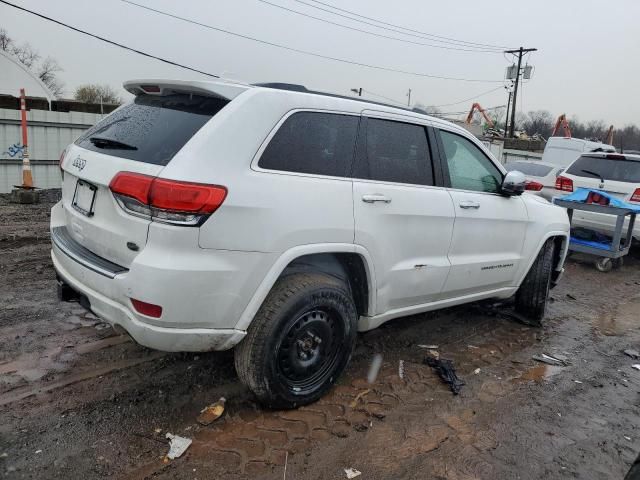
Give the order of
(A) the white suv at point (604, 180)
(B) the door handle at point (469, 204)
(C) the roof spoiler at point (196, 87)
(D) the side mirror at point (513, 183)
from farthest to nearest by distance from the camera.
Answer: (A) the white suv at point (604, 180)
(D) the side mirror at point (513, 183)
(B) the door handle at point (469, 204)
(C) the roof spoiler at point (196, 87)

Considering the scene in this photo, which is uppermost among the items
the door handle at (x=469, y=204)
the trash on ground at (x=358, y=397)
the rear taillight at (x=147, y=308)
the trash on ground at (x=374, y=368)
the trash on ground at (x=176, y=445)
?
the door handle at (x=469, y=204)

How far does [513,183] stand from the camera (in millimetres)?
4344

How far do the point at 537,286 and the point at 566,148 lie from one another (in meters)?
13.5

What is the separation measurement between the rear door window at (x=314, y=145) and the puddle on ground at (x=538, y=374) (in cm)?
220

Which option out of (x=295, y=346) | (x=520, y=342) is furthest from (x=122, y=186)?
(x=520, y=342)

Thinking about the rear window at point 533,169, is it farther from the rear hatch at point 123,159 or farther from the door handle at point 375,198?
the rear hatch at point 123,159

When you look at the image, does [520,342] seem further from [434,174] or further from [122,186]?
[122,186]

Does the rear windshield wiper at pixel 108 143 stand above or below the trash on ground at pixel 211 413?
above

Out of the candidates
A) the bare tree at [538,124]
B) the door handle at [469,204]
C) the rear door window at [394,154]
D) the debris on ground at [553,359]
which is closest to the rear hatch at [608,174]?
the debris on ground at [553,359]

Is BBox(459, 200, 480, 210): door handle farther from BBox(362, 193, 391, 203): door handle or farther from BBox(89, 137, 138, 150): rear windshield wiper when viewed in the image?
BBox(89, 137, 138, 150): rear windshield wiper

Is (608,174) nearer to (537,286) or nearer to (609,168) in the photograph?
(609,168)

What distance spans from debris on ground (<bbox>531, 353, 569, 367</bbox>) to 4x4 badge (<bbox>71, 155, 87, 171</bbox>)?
3.86 m

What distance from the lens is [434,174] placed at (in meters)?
3.91

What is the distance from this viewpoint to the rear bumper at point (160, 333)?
2.71 metres
